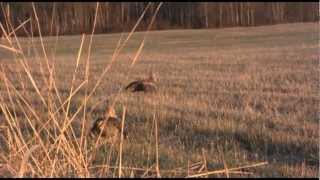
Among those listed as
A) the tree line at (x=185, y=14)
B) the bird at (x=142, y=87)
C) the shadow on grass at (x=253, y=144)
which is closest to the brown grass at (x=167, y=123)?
the shadow on grass at (x=253, y=144)

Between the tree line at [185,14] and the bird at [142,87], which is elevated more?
the bird at [142,87]

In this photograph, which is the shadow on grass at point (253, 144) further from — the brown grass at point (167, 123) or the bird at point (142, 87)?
the bird at point (142, 87)

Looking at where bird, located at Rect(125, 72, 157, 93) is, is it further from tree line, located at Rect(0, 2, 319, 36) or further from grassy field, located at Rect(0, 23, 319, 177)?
tree line, located at Rect(0, 2, 319, 36)

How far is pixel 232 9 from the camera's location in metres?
48.9

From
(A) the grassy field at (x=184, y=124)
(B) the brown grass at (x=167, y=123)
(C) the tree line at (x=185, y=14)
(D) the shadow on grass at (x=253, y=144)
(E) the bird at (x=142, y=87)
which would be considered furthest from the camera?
(C) the tree line at (x=185, y=14)

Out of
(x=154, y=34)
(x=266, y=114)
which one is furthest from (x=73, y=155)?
(x=154, y=34)

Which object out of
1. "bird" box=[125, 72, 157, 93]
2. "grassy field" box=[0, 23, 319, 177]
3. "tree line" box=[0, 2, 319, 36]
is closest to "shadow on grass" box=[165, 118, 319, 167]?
"grassy field" box=[0, 23, 319, 177]

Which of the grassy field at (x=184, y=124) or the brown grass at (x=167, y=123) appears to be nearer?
the brown grass at (x=167, y=123)

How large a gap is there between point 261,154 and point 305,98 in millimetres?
3482

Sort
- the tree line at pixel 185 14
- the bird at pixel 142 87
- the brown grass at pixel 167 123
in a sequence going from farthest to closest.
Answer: the tree line at pixel 185 14
the bird at pixel 142 87
the brown grass at pixel 167 123

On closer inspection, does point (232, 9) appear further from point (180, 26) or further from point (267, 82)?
point (267, 82)

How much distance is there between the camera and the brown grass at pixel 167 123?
445 centimetres

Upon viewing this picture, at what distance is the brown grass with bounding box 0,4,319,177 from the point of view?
4445 millimetres

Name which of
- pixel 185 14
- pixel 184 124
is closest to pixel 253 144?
pixel 184 124
